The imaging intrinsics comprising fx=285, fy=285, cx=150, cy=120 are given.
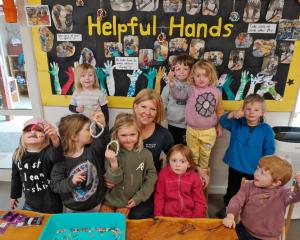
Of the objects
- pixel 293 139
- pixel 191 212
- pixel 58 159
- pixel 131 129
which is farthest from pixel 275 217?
pixel 58 159

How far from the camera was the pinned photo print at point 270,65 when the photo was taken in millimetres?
2205

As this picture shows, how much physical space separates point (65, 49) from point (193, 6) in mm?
1055

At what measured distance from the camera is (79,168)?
4.96 feet

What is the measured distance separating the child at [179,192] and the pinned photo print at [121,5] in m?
1.17

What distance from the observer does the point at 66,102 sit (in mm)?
2449

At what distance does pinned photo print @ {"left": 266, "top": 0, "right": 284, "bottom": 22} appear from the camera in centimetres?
206

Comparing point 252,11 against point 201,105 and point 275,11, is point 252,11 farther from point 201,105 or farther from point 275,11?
point 201,105

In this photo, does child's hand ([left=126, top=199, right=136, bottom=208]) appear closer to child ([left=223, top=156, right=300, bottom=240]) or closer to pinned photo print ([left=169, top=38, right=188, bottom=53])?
child ([left=223, top=156, right=300, bottom=240])

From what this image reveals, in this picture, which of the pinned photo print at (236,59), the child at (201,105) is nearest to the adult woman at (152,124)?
the child at (201,105)

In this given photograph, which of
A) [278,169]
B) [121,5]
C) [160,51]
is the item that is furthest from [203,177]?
[121,5]

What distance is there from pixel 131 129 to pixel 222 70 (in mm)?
1046

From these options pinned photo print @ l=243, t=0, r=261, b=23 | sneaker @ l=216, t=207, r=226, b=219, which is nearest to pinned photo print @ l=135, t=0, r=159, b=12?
pinned photo print @ l=243, t=0, r=261, b=23

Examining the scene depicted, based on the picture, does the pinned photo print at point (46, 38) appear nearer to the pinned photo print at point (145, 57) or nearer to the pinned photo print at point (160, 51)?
the pinned photo print at point (145, 57)

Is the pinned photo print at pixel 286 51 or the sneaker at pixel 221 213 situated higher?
the pinned photo print at pixel 286 51
